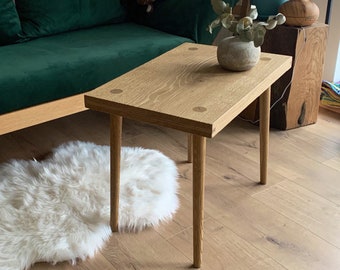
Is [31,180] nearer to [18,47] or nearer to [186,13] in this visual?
[18,47]

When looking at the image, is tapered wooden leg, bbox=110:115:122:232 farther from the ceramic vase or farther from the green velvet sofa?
the ceramic vase

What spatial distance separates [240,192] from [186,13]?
0.82 m

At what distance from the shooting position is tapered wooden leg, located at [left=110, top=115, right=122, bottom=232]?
45.9 inches

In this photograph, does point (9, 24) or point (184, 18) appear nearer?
point (9, 24)

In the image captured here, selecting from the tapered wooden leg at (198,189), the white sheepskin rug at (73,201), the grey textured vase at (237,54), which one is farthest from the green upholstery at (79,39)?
the tapered wooden leg at (198,189)

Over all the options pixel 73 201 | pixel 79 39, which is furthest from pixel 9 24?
pixel 73 201

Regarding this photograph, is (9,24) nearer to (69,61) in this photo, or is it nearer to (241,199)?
(69,61)

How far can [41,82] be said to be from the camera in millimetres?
1458

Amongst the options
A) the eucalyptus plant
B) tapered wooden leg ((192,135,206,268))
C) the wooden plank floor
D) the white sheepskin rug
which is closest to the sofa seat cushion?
the white sheepskin rug

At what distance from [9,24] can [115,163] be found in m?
0.90

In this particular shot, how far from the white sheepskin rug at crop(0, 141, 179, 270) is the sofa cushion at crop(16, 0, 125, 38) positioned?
0.56 meters

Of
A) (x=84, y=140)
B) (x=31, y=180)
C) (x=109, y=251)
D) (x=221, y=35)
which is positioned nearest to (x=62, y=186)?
(x=31, y=180)

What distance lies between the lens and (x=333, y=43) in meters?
2.14

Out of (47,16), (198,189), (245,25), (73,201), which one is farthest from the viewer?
(47,16)
